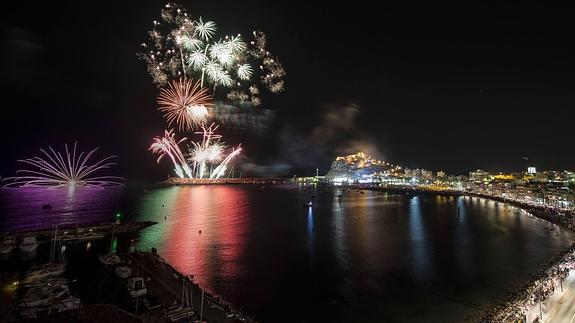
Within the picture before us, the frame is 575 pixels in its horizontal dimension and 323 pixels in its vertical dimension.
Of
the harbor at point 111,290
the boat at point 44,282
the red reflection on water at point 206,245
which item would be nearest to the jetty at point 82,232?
the harbor at point 111,290

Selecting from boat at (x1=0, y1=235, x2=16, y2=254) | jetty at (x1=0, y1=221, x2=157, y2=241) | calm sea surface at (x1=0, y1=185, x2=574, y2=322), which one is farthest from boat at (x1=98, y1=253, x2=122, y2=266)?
boat at (x1=0, y1=235, x2=16, y2=254)

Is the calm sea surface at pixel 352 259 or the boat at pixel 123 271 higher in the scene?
the boat at pixel 123 271

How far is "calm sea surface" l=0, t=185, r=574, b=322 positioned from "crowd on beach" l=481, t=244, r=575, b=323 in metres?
0.77

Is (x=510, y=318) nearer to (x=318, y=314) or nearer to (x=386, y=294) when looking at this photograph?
(x=386, y=294)

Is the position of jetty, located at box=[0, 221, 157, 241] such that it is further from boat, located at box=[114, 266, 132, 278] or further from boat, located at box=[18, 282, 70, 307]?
boat, located at box=[18, 282, 70, 307]

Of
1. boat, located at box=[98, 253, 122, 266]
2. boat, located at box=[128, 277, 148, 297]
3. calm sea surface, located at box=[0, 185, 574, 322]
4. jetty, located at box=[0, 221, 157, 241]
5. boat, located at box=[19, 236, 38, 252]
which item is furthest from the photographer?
jetty, located at box=[0, 221, 157, 241]

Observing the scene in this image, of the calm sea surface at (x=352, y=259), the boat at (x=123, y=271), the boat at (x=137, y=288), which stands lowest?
the calm sea surface at (x=352, y=259)

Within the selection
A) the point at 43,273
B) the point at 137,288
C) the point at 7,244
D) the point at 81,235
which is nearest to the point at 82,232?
the point at 81,235

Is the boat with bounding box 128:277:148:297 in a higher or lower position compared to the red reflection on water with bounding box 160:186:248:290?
higher

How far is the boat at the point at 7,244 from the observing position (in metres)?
25.1

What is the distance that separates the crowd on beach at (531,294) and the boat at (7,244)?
3447cm

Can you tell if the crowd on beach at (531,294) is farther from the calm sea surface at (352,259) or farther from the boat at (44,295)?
the boat at (44,295)

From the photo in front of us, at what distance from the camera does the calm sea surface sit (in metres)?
17.4

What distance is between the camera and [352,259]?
86.2ft
